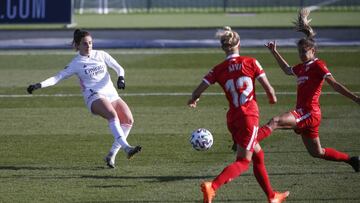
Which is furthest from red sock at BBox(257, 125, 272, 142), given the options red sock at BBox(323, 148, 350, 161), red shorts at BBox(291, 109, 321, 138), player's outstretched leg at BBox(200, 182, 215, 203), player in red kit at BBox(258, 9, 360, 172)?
player's outstretched leg at BBox(200, 182, 215, 203)

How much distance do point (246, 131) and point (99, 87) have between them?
3647mm

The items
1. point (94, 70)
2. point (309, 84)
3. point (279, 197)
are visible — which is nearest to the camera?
point (279, 197)

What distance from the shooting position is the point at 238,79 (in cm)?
1132

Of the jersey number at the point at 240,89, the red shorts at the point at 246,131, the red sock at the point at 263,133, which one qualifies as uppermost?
the jersey number at the point at 240,89

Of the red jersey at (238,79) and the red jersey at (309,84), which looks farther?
the red jersey at (309,84)

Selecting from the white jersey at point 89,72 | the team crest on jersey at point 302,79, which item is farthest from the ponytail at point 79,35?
the team crest on jersey at point 302,79

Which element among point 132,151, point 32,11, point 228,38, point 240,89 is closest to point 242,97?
point 240,89

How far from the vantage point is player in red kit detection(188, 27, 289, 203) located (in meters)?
11.2

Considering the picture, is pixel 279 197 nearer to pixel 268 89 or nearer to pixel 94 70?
pixel 268 89

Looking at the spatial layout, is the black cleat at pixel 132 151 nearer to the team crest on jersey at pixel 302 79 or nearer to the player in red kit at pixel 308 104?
the player in red kit at pixel 308 104

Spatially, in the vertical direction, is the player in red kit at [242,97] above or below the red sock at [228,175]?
above

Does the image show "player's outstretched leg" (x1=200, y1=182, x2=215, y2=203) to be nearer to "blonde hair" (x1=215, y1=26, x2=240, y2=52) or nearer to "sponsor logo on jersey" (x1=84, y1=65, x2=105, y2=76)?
"blonde hair" (x1=215, y1=26, x2=240, y2=52)

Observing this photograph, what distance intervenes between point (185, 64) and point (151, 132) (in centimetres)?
953

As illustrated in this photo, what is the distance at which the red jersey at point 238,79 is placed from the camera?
11.3 meters
